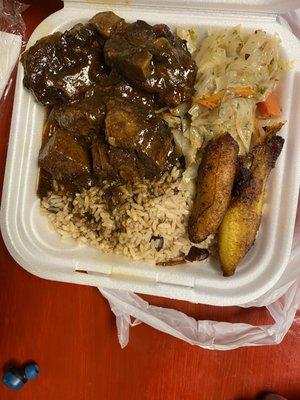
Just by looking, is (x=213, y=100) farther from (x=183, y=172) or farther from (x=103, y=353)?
(x=103, y=353)

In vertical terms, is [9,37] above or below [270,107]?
below

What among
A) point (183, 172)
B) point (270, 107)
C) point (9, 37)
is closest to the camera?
point (270, 107)

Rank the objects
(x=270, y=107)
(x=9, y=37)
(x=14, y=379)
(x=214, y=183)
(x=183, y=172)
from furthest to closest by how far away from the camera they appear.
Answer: (x=14, y=379)
(x=9, y=37)
(x=183, y=172)
(x=270, y=107)
(x=214, y=183)

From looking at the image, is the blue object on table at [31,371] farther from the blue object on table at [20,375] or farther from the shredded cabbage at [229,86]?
the shredded cabbage at [229,86]

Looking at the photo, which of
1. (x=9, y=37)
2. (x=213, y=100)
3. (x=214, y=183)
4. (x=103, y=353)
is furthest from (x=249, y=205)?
(x=9, y=37)

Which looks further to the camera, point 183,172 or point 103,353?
point 103,353

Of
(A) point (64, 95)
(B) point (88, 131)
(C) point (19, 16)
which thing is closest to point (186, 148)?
(B) point (88, 131)

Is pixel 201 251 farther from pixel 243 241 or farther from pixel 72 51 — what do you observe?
pixel 72 51

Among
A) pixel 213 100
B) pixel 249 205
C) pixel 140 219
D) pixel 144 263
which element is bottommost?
pixel 144 263
